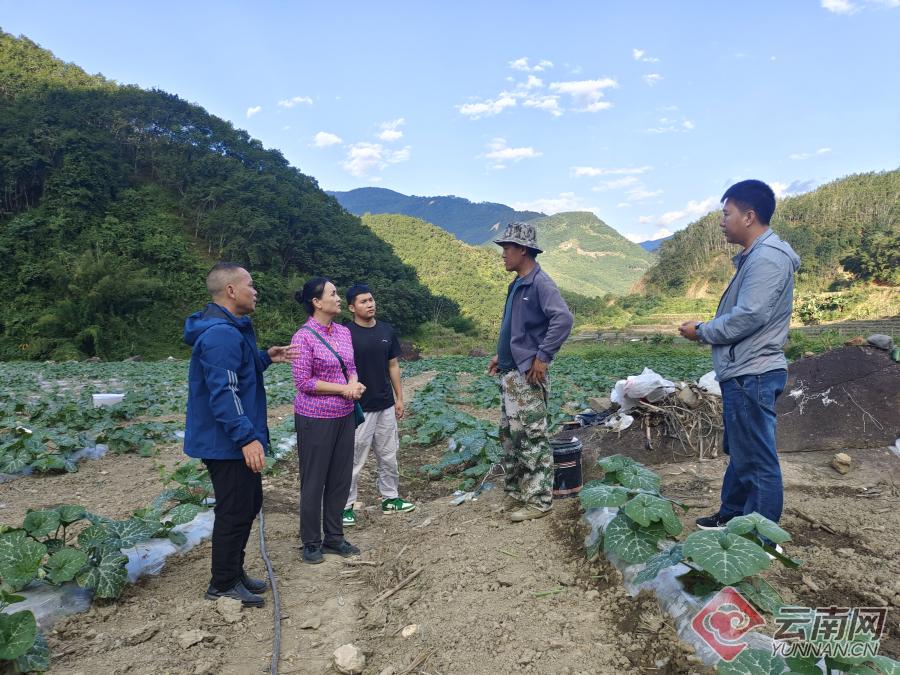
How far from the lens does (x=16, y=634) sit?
6.45ft

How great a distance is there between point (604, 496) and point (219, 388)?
1.93 meters

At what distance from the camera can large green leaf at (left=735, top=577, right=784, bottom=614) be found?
1.89 meters

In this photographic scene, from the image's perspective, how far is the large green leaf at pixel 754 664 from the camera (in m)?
1.48

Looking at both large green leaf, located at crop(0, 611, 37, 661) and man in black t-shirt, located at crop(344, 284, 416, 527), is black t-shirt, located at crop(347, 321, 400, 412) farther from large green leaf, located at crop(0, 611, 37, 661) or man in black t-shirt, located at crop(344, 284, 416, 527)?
large green leaf, located at crop(0, 611, 37, 661)

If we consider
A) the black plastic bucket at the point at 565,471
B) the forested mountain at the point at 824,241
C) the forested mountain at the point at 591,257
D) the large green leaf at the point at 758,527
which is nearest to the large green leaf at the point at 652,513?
the large green leaf at the point at 758,527

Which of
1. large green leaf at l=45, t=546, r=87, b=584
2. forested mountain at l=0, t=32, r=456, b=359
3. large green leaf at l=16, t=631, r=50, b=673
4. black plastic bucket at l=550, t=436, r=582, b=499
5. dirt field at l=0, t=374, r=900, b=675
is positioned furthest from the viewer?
forested mountain at l=0, t=32, r=456, b=359

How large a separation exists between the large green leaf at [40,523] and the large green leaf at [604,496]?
2657 mm

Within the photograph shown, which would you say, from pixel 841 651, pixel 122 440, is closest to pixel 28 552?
pixel 841 651

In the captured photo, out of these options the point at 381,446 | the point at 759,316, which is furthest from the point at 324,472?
the point at 759,316

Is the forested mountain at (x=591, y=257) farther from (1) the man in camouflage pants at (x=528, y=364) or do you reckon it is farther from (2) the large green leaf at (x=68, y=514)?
(2) the large green leaf at (x=68, y=514)

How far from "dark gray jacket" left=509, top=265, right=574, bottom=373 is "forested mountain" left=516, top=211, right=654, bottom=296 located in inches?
5665

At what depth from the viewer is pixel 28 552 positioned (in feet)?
8.18

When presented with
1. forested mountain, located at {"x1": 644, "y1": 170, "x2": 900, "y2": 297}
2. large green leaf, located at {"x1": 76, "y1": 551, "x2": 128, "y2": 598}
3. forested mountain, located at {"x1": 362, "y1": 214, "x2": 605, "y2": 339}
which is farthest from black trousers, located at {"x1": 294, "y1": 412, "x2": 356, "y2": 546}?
forested mountain, located at {"x1": 362, "y1": 214, "x2": 605, "y2": 339}

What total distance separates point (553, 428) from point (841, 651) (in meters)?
4.88
